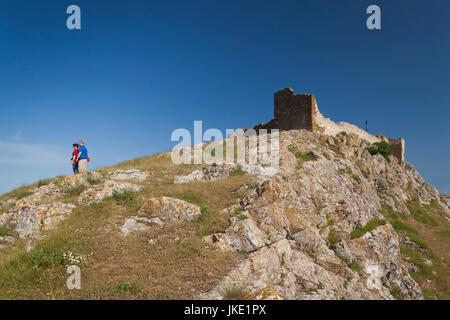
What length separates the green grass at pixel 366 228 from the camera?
15020mm

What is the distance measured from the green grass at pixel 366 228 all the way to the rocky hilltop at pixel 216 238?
0.23 feet

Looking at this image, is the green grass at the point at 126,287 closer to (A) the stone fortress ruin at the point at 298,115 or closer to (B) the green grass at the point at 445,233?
(A) the stone fortress ruin at the point at 298,115

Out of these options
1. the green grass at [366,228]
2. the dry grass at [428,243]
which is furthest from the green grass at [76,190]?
the dry grass at [428,243]

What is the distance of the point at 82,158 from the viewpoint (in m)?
16.6

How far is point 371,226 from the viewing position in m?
16.3

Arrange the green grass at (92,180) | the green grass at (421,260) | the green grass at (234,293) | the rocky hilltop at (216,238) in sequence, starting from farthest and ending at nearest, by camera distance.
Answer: the green grass at (421,260) → the green grass at (92,180) → the rocky hilltop at (216,238) → the green grass at (234,293)

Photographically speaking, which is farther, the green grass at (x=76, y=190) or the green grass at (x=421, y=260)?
the green grass at (x=421, y=260)

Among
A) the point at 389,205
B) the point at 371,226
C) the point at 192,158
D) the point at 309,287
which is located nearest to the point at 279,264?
the point at 309,287

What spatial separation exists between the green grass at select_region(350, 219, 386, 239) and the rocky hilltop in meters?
0.07

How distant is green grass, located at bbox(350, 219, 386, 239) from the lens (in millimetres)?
15020

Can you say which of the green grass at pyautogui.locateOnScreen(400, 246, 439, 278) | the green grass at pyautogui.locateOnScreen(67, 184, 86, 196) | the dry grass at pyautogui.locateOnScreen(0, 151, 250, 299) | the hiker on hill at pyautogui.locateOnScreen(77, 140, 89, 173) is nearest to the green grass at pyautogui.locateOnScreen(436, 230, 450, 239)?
the green grass at pyautogui.locateOnScreen(400, 246, 439, 278)

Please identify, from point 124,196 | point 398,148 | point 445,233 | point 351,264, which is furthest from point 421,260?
point 398,148

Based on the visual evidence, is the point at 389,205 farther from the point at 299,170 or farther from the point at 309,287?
the point at 309,287

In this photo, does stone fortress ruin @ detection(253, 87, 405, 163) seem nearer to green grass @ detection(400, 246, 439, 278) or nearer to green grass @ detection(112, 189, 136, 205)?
green grass @ detection(400, 246, 439, 278)
